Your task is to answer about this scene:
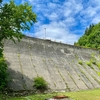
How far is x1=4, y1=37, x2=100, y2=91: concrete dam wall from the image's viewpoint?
54.0 ft

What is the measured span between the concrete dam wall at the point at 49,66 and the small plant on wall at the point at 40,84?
40cm

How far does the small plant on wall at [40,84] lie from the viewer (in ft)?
51.1

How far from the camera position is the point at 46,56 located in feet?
70.8

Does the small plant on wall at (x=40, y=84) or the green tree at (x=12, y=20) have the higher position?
the green tree at (x=12, y=20)

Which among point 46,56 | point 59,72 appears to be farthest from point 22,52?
point 59,72

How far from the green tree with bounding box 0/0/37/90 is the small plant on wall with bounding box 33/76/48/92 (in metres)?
2.68

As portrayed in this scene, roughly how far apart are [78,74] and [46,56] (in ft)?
13.5

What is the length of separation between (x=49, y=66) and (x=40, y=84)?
4159 millimetres

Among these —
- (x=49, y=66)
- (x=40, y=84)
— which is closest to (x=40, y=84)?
(x=40, y=84)

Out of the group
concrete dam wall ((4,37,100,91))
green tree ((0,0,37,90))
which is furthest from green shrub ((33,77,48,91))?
green tree ((0,0,37,90))

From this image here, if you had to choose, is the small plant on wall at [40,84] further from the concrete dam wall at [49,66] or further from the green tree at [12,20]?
the green tree at [12,20]

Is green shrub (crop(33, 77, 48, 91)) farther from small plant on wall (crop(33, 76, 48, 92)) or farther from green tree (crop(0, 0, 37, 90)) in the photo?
green tree (crop(0, 0, 37, 90))

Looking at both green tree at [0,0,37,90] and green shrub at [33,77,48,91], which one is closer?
green tree at [0,0,37,90]

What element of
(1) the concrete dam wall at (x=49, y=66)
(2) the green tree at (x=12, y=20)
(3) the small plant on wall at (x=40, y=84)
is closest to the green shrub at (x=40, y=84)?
(3) the small plant on wall at (x=40, y=84)
